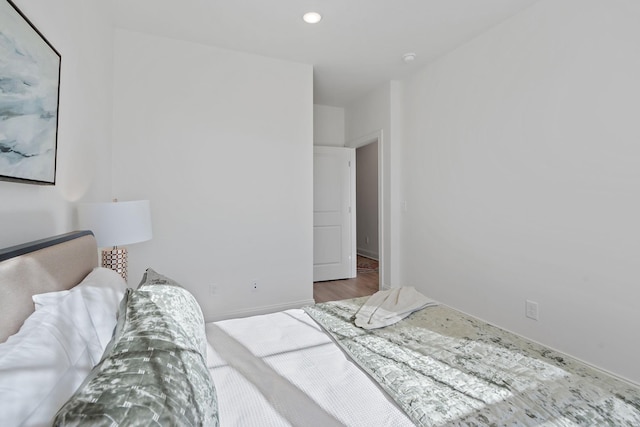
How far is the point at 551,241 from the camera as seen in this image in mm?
2266

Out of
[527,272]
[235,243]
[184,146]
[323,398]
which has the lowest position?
[323,398]

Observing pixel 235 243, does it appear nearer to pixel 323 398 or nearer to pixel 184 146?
pixel 184 146

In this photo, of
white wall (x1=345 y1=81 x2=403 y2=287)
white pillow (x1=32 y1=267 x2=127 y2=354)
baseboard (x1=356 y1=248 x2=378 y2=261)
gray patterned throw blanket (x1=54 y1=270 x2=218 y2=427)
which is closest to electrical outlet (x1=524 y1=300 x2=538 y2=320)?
white wall (x1=345 y1=81 x2=403 y2=287)

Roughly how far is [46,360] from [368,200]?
636cm

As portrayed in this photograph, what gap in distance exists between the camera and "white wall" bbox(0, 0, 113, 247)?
1.24m

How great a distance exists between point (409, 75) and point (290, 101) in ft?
4.95

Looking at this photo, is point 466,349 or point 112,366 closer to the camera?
Answer: point 112,366

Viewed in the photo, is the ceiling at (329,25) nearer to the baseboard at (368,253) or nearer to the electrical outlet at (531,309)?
the electrical outlet at (531,309)

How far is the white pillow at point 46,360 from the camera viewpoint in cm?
56

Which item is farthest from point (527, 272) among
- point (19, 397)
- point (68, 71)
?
point (68, 71)

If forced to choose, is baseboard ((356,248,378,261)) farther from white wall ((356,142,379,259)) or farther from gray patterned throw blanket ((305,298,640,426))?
gray patterned throw blanket ((305,298,640,426))

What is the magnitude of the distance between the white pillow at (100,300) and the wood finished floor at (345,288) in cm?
272

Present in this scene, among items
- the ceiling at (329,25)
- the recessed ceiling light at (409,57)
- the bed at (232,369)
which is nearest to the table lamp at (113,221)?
the bed at (232,369)

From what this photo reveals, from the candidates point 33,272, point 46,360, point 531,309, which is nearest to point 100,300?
point 33,272
